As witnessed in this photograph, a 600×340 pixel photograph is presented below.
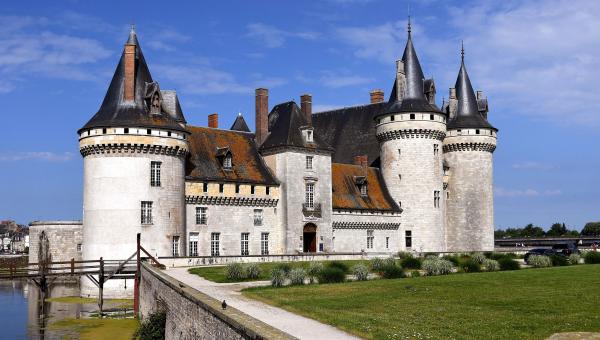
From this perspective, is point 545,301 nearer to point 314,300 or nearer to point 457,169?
point 314,300

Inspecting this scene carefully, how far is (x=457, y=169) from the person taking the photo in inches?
2130

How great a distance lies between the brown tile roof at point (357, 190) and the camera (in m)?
48.8


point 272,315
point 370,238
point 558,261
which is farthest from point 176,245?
point 272,315

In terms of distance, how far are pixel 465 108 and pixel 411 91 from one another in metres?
6.54

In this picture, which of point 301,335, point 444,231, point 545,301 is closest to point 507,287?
point 545,301

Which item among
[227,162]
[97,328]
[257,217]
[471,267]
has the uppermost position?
[227,162]

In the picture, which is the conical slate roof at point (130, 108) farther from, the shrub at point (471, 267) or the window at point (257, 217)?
the shrub at point (471, 267)

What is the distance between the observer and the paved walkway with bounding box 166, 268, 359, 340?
14174 mm

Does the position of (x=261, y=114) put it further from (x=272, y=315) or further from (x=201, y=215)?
(x=272, y=315)

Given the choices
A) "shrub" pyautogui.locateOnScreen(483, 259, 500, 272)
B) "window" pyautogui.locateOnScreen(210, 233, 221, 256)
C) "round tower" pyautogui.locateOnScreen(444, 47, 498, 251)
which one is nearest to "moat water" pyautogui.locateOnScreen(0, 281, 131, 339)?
"window" pyautogui.locateOnScreen(210, 233, 221, 256)

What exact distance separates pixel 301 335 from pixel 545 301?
7.43 metres

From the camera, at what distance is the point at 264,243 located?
1736 inches

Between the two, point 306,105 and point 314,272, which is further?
point 306,105

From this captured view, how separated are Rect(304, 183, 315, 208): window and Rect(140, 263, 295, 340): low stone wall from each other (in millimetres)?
20042
